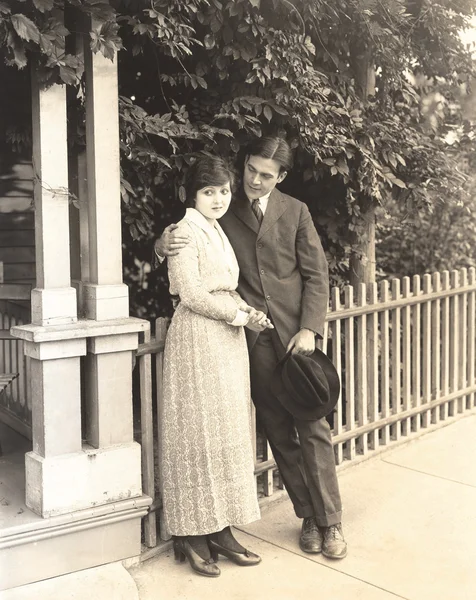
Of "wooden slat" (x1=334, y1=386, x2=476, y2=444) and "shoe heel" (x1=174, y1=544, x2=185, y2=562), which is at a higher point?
"wooden slat" (x1=334, y1=386, x2=476, y2=444)

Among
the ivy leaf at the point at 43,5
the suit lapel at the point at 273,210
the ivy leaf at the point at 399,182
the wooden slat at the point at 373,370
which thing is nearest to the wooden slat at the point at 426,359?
the wooden slat at the point at 373,370

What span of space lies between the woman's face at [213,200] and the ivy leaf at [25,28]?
3.40 ft

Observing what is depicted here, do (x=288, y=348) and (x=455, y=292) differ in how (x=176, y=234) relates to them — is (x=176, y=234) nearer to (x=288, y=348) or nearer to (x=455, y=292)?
(x=288, y=348)

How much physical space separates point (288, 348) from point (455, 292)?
282cm

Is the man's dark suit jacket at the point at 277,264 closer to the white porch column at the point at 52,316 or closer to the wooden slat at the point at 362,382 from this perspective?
the white porch column at the point at 52,316

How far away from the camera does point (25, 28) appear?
3.13m

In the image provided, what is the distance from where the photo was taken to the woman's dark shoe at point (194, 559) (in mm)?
3713

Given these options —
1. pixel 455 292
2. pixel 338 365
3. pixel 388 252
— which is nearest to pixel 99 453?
pixel 338 365

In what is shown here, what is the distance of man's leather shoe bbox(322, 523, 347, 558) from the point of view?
3926 mm

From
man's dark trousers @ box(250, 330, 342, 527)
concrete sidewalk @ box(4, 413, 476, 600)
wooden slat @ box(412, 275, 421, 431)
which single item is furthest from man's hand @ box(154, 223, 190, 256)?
wooden slat @ box(412, 275, 421, 431)

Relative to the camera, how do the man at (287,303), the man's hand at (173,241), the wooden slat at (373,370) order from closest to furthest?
the man's hand at (173,241) → the man at (287,303) → the wooden slat at (373,370)

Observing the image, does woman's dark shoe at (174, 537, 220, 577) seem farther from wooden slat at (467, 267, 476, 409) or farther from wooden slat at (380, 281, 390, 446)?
wooden slat at (467, 267, 476, 409)

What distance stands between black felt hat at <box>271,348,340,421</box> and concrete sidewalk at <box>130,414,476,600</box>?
0.75 meters

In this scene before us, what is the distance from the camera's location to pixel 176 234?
3.65 m
